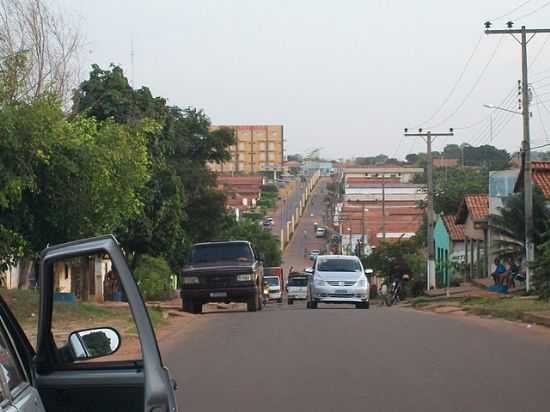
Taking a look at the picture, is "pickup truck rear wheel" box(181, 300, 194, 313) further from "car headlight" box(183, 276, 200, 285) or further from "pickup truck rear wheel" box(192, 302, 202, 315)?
"car headlight" box(183, 276, 200, 285)

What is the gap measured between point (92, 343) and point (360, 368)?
8269 mm

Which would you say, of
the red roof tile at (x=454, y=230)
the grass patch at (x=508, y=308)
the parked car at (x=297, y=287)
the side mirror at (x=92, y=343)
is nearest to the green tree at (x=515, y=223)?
the grass patch at (x=508, y=308)

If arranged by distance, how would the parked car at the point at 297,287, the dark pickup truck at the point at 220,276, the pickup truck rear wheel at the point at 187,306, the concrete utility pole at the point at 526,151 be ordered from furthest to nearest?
the parked car at the point at 297,287 → the concrete utility pole at the point at 526,151 → the pickup truck rear wheel at the point at 187,306 → the dark pickup truck at the point at 220,276

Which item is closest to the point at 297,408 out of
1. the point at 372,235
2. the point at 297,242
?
the point at 372,235

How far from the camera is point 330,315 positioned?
75.2ft

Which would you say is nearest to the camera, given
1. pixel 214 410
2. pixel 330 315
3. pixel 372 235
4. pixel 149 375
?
pixel 149 375

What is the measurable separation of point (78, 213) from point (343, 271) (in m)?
9.93

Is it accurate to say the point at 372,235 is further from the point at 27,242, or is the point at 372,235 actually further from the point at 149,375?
the point at 149,375

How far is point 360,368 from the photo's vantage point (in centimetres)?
1282

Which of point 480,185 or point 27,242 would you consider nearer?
point 27,242

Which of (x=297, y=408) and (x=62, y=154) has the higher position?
(x=62, y=154)

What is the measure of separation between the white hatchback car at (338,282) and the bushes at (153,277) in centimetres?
1191

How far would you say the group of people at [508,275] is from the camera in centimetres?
3884

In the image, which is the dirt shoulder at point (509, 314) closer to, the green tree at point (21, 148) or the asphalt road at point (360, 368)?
→ the asphalt road at point (360, 368)
